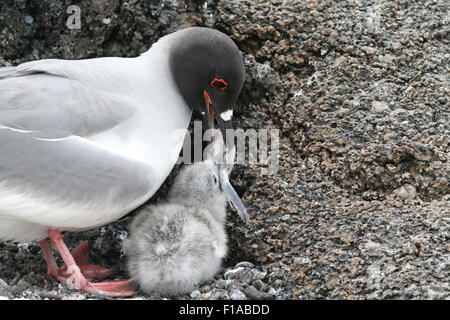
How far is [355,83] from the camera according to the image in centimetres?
407

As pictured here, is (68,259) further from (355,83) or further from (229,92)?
(355,83)

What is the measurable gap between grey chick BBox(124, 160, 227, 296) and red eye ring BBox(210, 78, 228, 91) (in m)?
0.62

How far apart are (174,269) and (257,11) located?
173 centimetres

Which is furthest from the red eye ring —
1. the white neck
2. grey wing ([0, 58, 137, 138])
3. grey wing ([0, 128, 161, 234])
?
grey wing ([0, 128, 161, 234])

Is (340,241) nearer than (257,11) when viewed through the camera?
Yes

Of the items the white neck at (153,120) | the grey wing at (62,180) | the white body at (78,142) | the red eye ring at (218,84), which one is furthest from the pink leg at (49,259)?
the red eye ring at (218,84)

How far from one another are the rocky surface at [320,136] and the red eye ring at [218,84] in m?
0.46

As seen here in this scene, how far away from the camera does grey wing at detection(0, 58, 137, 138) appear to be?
3.44 metres

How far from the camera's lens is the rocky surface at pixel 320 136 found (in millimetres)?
3377

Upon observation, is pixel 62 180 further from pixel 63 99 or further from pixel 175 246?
pixel 175 246

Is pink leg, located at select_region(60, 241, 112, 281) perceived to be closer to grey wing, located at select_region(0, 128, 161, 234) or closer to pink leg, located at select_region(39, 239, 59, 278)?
pink leg, located at select_region(39, 239, 59, 278)

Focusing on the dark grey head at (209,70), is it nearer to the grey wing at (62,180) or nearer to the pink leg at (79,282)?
the grey wing at (62,180)

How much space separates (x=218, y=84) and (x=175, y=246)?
905 millimetres

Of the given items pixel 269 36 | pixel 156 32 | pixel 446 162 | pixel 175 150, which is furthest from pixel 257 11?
pixel 446 162
